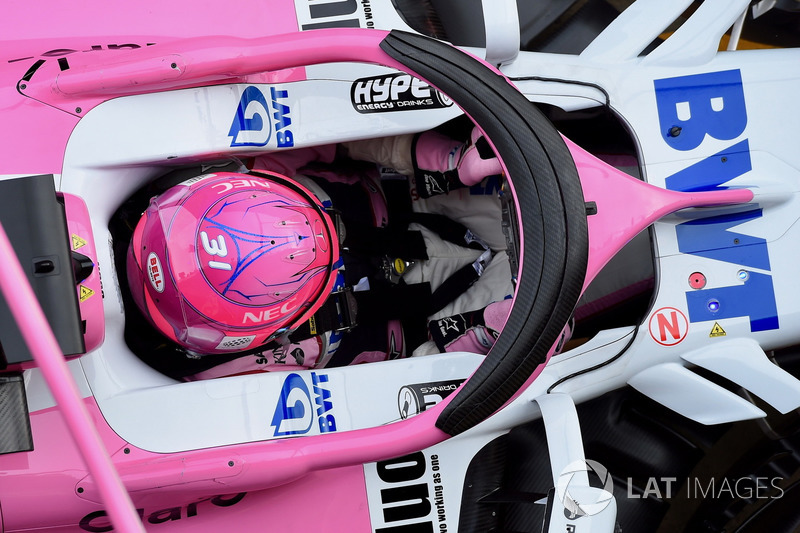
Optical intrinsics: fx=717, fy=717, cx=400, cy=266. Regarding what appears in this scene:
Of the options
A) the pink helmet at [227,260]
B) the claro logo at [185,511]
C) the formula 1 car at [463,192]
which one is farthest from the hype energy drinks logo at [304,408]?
the claro logo at [185,511]

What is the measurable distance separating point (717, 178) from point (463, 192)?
642 millimetres

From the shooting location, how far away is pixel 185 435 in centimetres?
143

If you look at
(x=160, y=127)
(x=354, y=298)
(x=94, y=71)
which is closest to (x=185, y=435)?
(x=354, y=298)

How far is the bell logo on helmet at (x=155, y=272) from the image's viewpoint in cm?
137

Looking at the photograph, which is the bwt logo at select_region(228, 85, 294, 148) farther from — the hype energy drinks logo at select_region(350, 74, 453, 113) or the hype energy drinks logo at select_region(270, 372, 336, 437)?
the hype energy drinks logo at select_region(270, 372, 336, 437)

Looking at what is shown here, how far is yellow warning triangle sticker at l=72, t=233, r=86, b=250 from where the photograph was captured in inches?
52.1

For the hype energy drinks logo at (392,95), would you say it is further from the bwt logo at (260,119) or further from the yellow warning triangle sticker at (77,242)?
the yellow warning triangle sticker at (77,242)

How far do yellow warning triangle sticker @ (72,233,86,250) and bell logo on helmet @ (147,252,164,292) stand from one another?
0.40ft

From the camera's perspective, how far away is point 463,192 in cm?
197

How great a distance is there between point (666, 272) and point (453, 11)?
2.90 feet

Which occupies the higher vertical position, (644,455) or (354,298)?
(354,298)

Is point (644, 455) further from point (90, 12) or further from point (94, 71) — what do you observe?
point (90, 12)

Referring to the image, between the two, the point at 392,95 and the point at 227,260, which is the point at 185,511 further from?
the point at 392,95

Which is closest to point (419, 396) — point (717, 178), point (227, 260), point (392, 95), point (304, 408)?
point (304, 408)
